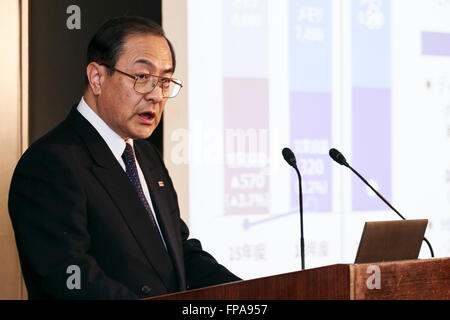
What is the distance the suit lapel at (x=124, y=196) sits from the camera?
2.25m

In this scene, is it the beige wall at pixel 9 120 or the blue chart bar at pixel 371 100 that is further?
the blue chart bar at pixel 371 100

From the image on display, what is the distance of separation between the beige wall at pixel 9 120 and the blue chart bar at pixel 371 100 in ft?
5.99

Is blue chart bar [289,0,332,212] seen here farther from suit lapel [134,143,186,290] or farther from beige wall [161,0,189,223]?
suit lapel [134,143,186,290]

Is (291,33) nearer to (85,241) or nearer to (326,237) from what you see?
(326,237)

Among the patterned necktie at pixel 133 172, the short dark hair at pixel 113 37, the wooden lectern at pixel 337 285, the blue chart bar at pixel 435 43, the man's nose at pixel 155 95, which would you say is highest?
the blue chart bar at pixel 435 43

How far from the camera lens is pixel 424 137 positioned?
13.4 feet

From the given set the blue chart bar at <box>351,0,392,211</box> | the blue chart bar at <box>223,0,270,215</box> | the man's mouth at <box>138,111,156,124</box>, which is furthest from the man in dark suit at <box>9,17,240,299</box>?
the blue chart bar at <box>351,0,392,211</box>

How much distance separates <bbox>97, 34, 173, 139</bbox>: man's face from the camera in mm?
2367

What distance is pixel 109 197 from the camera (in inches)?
87.9

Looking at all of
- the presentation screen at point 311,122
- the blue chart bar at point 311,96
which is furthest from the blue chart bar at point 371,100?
the blue chart bar at point 311,96

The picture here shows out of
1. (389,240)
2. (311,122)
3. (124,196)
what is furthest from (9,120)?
(389,240)

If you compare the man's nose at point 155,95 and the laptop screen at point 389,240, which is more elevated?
the man's nose at point 155,95

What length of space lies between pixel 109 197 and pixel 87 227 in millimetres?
127

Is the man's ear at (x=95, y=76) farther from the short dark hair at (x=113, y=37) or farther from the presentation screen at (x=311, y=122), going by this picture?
the presentation screen at (x=311, y=122)
